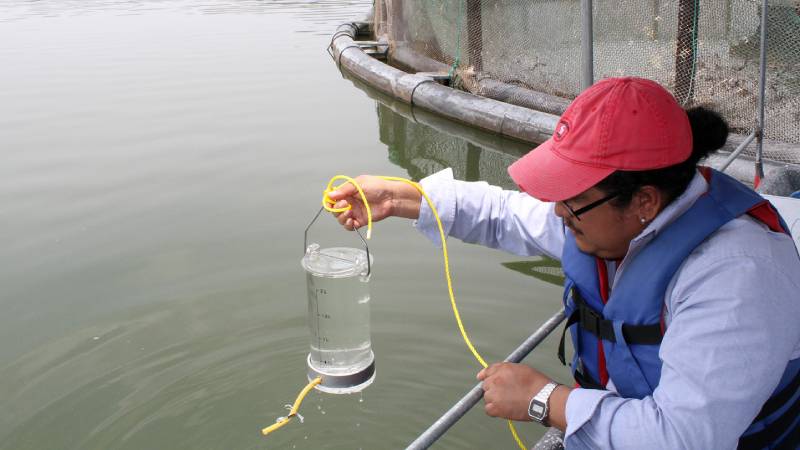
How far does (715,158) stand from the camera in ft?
21.2

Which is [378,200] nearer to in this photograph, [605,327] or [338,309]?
[338,309]

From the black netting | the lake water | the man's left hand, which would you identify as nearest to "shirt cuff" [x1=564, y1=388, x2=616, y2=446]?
the man's left hand

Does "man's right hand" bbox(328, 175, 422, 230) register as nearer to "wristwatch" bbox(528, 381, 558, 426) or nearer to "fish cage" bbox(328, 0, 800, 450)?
"wristwatch" bbox(528, 381, 558, 426)

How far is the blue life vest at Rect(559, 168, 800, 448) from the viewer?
2.01 meters

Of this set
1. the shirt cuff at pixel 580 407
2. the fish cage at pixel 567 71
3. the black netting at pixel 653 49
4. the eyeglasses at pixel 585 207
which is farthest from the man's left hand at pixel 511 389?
the black netting at pixel 653 49

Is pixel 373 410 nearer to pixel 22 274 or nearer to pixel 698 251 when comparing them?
pixel 698 251

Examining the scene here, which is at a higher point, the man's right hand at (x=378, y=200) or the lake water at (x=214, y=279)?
the man's right hand at (x=378, y=200)

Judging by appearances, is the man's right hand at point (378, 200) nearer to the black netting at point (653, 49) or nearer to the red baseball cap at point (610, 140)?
the red baseball cap at point (610, 140)

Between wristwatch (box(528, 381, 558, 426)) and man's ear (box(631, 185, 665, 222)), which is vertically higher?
man's ear (box(631, 185, 665, 222))

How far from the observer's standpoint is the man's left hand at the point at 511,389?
2168 mm

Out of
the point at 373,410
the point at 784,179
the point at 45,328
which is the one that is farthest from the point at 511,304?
the point at 45,328

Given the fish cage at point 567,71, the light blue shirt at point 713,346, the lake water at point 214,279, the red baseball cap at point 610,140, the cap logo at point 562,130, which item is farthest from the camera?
the fish cage at point 567,71

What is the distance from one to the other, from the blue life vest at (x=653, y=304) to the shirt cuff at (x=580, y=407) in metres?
0.18

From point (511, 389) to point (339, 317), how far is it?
86 cm
